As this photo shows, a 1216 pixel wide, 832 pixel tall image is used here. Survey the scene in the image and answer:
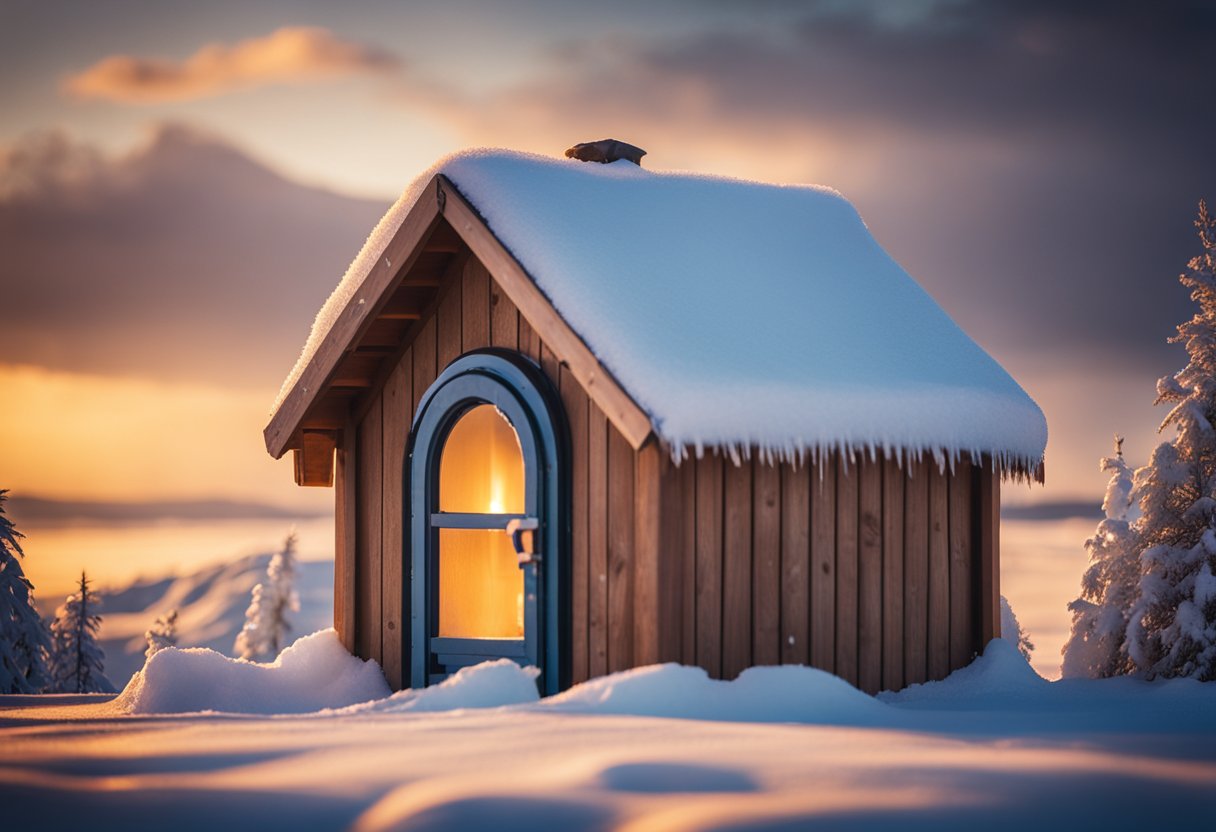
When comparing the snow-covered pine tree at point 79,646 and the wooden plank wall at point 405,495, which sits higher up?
the wooden plank wall at point 405,495

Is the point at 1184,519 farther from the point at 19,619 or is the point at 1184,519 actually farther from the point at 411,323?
the point at 19,619

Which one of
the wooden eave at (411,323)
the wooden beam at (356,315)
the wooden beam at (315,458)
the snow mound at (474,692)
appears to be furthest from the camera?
the wooden beam at (315,458)

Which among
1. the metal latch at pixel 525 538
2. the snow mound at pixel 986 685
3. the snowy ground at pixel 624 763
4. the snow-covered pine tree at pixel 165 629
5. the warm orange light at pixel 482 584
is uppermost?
the metal latch at pixel 525 538

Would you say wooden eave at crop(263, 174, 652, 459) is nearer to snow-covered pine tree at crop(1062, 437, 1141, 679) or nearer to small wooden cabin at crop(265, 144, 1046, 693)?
small wooden cabin at crop(265, 144, 1046, 693)

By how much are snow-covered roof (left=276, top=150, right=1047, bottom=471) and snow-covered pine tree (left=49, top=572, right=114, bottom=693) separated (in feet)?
40.4

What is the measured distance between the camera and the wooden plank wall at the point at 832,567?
8531 millimetres

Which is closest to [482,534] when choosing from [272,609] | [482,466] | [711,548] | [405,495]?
[482,466]

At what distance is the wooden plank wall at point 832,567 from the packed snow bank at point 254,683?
2.94 metres

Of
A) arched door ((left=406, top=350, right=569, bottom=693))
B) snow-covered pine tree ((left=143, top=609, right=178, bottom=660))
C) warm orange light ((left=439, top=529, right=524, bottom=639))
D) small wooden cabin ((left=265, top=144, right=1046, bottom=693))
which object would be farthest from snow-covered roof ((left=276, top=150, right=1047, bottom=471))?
snow-covered pine tree ((left=143, top=609, right=178, bottom=660))

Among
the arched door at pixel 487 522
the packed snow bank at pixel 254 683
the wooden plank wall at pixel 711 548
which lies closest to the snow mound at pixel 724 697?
the wooden plank wall at pixel 711 548

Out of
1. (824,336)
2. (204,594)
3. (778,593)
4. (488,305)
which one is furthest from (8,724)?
(204,594)

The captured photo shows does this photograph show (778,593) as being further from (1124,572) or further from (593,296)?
(1124,572)

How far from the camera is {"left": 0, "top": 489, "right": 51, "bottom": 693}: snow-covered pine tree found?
16656mm

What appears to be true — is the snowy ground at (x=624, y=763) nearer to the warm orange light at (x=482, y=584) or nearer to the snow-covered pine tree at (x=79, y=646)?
the warm orange light at (x=482, y=584)
